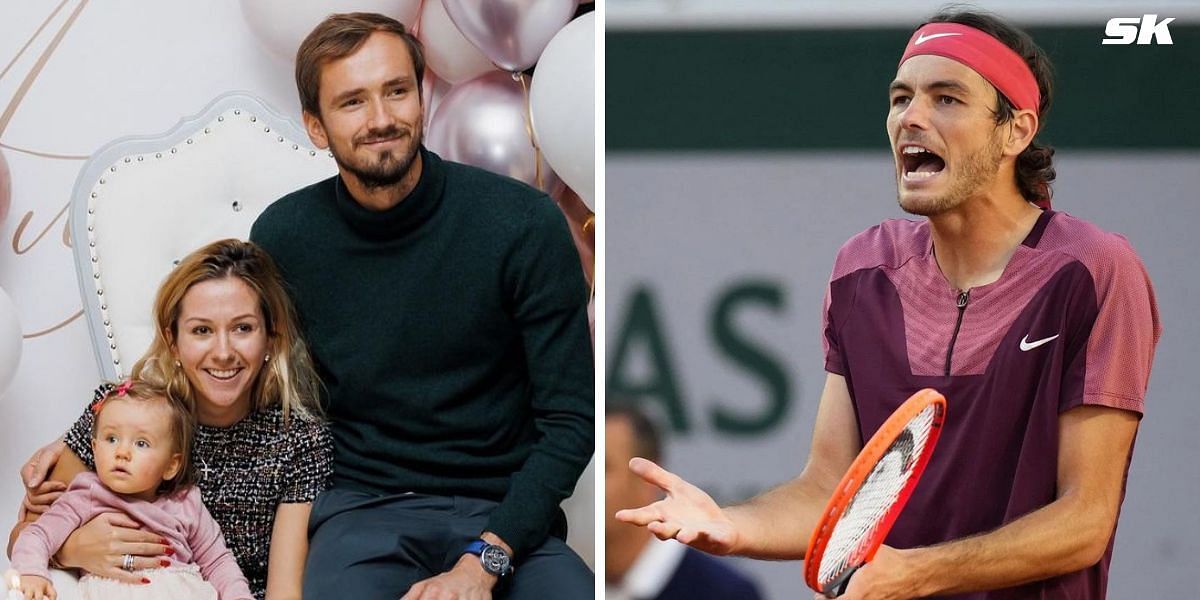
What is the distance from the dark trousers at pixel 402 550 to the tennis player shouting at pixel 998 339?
569mm

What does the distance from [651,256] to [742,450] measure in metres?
0.41

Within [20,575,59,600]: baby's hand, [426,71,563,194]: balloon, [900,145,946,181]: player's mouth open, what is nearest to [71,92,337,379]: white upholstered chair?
[426,71,563,194]: balloon

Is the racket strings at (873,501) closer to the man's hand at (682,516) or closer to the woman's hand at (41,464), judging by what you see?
the man's hand at (682,516)

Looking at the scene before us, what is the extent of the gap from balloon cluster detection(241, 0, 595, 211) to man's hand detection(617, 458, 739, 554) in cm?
58

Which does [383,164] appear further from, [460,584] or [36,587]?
[36,587]

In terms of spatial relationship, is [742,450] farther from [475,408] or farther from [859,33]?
[859,33]

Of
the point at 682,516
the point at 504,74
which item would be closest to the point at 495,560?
the point at 682,516

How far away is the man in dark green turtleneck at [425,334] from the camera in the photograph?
8.97 feet

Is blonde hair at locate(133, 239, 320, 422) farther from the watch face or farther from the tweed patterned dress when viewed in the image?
the watch face

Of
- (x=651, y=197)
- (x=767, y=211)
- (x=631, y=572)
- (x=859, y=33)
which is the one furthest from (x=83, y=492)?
(x=859, y=33)

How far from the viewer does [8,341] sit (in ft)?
9.38

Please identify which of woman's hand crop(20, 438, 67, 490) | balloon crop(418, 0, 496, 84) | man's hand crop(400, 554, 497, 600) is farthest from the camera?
balloon crop(418, 0, 496, 84)

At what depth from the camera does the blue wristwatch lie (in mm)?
2664

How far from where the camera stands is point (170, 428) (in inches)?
107
